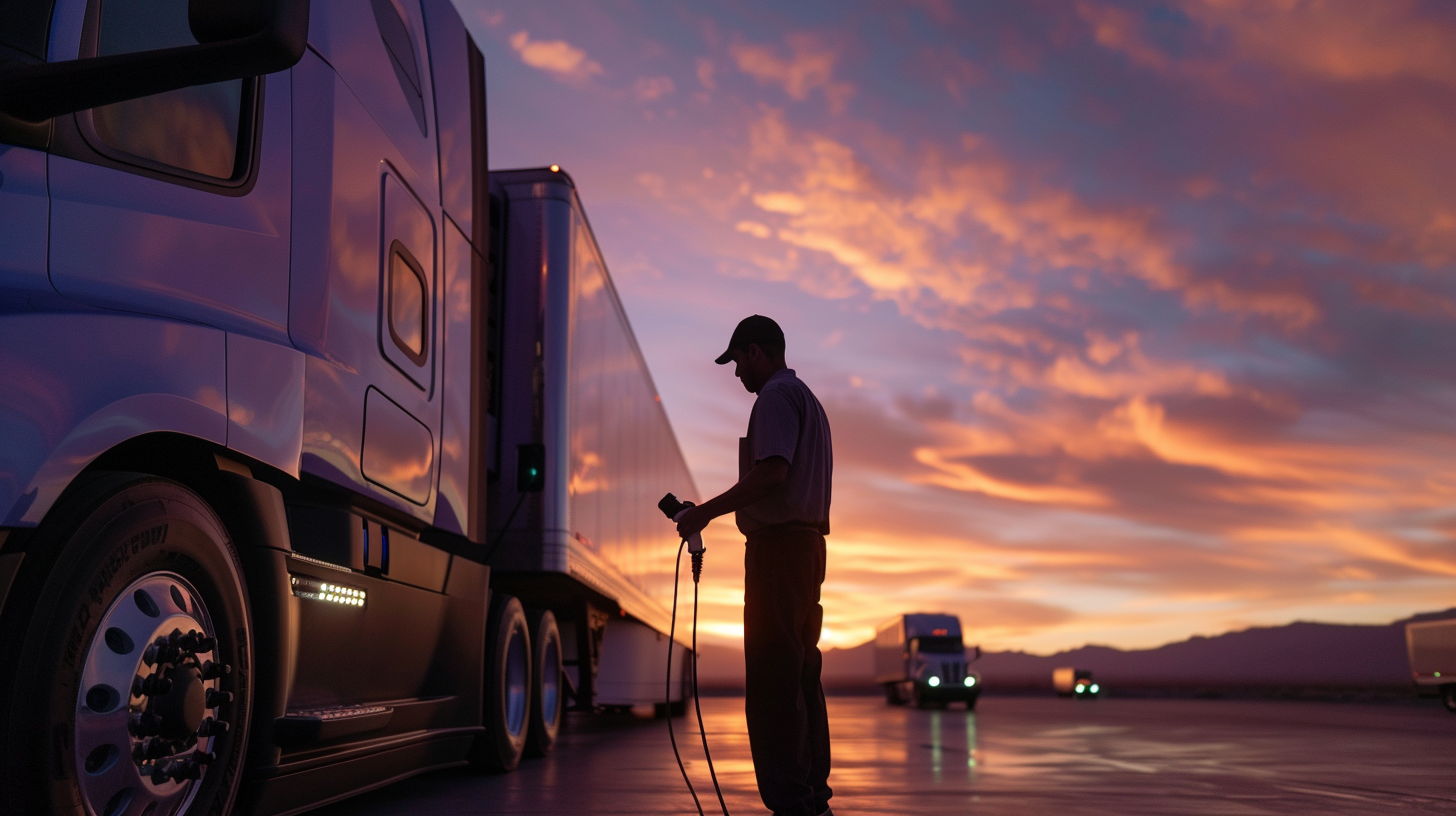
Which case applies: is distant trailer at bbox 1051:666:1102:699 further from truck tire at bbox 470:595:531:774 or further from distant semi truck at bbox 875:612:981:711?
truck tire at bbox 470:595:531:774

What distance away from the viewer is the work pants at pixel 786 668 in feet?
14.9

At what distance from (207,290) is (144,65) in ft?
2.82

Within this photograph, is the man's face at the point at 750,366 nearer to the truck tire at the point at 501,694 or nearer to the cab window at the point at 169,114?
the cab window at the point at 169,114

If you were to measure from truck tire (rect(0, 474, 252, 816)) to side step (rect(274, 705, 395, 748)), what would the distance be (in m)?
0.25

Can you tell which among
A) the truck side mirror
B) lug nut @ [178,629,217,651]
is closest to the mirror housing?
lug nut @ [178,629,217,651]

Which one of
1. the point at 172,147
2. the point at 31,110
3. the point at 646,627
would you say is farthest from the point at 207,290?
the point at 646,627

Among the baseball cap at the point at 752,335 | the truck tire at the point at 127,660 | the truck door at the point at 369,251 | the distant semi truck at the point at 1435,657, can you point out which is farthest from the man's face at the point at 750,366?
the distant semi truck at the point at 1435,657

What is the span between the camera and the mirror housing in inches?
114

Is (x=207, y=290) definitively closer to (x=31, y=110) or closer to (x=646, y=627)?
(x=31, y=110)

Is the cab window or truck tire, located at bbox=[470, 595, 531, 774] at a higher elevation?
the cab window

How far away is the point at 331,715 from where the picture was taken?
180 inches

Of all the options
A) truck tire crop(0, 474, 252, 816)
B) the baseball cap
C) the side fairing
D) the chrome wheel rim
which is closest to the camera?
the side fairing

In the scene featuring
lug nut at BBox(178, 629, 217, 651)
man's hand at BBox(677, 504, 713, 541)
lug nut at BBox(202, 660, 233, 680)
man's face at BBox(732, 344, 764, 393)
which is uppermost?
man's face at BBox(732, 344, 764, 393)

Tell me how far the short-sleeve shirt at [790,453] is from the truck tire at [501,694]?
3.41 meters
